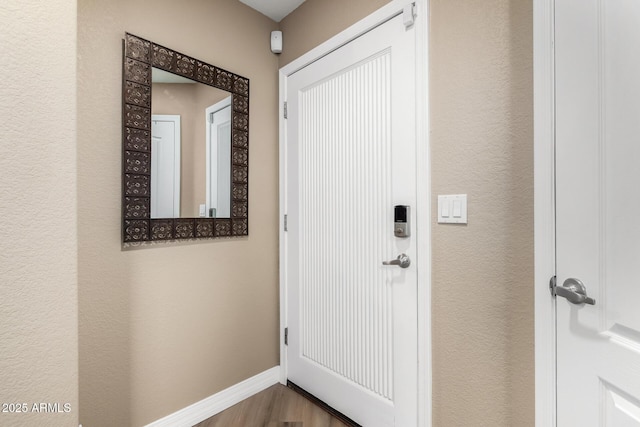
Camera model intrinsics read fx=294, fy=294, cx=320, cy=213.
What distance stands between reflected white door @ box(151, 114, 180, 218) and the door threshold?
1363mm

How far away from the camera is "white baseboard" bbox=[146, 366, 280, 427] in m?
1.60

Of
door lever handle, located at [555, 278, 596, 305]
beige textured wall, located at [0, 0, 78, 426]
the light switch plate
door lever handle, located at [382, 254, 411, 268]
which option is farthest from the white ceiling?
door lever handle, located at [555, 278, 596, 305]

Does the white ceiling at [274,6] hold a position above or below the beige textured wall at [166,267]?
above

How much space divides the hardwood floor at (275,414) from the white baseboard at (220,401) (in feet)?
0.11

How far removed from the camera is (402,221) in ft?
4.47

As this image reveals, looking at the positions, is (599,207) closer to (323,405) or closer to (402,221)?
(402,221)

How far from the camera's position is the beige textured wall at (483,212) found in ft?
3.44

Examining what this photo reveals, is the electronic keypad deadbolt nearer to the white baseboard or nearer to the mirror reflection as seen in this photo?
the mirror reflection

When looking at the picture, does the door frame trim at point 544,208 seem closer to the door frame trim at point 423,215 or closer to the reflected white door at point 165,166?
the door frame trim at point 423,215

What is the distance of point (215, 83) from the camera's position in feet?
5.80

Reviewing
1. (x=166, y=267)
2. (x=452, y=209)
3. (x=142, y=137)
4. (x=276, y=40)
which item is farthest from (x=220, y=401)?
(x=276, y=40)

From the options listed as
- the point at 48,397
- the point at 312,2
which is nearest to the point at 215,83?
the point at 312,2

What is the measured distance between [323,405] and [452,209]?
141 cm

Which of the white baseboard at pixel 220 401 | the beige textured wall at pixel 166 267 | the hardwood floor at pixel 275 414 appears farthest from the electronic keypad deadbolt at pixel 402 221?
the white baseboard at pixel 220 401
